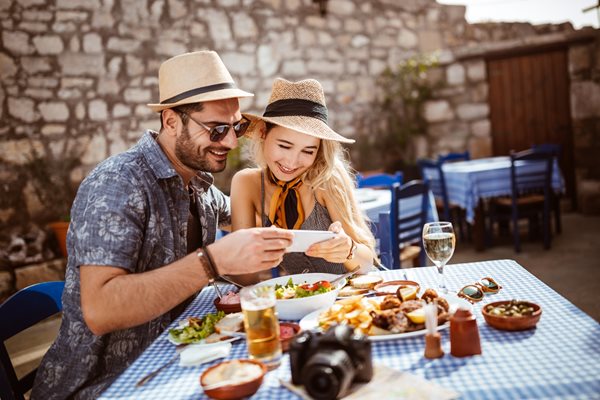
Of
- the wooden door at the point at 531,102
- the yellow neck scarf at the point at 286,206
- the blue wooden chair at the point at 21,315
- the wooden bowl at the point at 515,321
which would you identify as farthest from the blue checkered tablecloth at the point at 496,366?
the wooden door at the point at 531,102

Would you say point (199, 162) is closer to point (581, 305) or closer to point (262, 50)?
point (581, 305)

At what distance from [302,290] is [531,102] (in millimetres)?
8021

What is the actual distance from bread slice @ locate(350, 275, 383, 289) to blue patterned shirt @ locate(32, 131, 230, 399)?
2.27 feet

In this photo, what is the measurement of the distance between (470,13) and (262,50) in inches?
163

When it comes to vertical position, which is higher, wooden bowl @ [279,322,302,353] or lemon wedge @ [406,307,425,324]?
lemon wedge @ [406,307,425,324]

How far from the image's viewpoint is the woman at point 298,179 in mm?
2484

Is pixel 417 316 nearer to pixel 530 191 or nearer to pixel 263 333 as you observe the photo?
pixel 263 333

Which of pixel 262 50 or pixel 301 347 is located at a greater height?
pixel 262 50

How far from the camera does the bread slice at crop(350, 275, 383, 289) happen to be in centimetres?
182

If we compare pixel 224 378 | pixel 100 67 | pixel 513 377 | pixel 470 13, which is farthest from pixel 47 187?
pixel 470 13

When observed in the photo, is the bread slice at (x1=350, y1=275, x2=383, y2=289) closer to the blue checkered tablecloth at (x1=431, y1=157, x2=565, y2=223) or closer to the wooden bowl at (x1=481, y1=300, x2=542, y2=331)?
the wooden bowl at (x1=481, y1=300, x2=542, y2=331)

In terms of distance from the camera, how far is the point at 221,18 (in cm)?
721

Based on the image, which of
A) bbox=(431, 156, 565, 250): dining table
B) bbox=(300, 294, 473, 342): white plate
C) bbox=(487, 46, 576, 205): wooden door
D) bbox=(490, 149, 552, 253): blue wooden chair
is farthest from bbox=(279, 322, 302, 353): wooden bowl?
bbox=(487, 46, 576, 205): wooden door

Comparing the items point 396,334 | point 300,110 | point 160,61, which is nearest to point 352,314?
point 396,334
